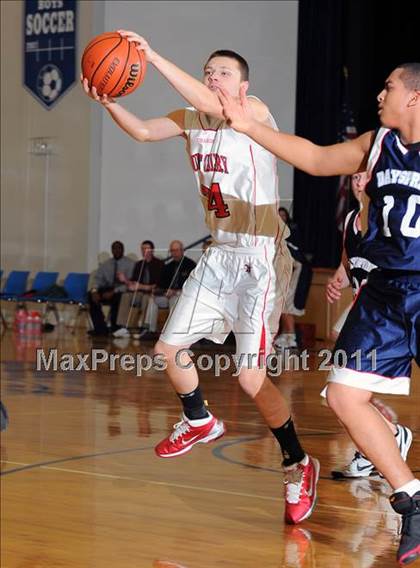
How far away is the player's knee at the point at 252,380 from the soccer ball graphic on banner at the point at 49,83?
548 inches

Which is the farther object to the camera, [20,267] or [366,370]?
[20,267]

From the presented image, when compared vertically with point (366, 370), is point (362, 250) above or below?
above

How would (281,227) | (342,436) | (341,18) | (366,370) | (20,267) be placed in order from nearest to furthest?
1. (366,370)
2. (281,227)
3. (342,436)
4. (341,18)
5. (20,267)

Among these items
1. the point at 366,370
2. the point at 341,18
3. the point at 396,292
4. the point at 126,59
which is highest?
the point at 341,18

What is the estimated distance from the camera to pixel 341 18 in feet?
52.5

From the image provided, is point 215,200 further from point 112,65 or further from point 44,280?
point 44,280

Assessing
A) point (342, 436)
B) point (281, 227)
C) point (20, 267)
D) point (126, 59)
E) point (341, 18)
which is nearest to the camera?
point (126, 59)

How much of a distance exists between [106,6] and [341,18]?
402 centimetres

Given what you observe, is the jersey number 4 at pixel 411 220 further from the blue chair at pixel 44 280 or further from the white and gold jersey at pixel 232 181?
the blue chair at pixel 44 280

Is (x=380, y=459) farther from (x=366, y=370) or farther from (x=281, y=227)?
(x=281, y=227)

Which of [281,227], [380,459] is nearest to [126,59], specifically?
[281,227]

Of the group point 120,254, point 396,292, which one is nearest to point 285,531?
point 396,292

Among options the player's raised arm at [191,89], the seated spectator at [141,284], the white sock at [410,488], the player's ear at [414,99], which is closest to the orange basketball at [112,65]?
the player's raised arm at [191,89]

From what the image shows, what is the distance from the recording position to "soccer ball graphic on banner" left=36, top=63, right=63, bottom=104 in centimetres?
1828
